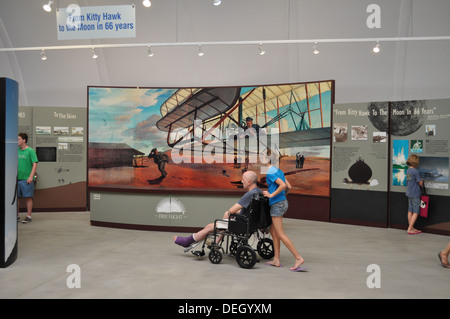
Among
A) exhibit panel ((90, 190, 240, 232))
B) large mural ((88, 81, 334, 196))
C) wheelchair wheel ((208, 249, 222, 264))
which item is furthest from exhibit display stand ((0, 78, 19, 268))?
large mural ((88, 81, 334, 196))

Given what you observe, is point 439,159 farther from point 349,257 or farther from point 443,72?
point 349,257

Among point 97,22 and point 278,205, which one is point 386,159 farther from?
point 97,22

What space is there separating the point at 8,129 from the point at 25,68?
8.24m

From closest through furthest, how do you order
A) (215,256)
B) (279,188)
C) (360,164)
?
(279,188), (215,256), (360,164)

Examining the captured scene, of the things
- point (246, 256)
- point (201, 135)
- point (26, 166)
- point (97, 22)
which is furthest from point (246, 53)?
point (246, 256)

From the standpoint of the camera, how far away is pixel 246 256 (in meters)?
5.62

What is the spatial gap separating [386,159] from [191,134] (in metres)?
4.87

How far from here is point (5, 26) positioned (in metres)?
12.5

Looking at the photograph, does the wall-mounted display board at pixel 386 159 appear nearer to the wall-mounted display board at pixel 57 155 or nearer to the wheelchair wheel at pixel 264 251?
the wheelchair wheel at pixel 264 251

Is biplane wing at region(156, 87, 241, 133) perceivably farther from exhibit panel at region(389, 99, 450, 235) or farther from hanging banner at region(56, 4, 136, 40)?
hanging banner at region(56, 4, 136, 40)

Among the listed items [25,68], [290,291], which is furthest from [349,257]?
[25,68]

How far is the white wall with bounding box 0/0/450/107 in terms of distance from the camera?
32.9 ft

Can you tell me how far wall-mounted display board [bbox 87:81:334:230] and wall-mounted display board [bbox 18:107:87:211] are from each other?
0.40m

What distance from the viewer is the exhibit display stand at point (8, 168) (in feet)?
17.9
